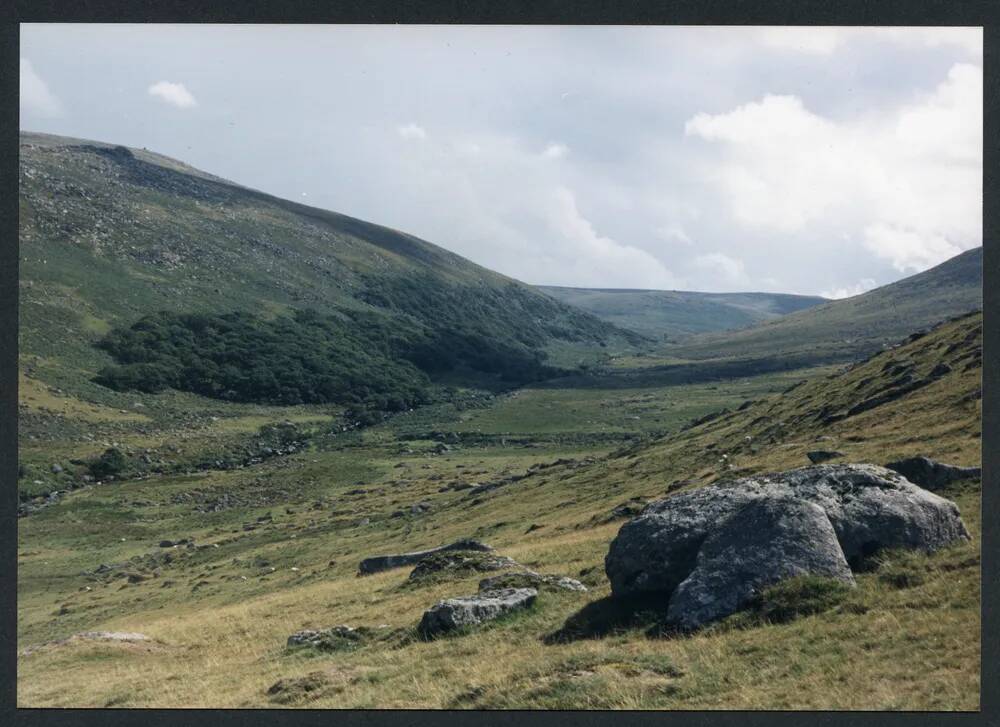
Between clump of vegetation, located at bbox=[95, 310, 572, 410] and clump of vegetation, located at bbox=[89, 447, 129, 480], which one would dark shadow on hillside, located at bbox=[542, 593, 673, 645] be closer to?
clump of vegetation, located at bbox=[89, 447, 129, 480]

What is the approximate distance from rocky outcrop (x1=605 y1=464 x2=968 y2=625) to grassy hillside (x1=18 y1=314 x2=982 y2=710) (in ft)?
2.62

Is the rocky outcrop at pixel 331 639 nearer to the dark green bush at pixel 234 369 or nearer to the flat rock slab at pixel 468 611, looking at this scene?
the flat rock slab at pixel 468 611

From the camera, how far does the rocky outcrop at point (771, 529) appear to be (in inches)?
648

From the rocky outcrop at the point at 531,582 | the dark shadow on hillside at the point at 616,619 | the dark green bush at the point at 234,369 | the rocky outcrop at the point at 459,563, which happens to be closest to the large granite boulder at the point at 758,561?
the dark shadow on hillside at the point at 616,619

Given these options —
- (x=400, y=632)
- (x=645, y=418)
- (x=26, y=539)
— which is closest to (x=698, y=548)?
(x=400, y=632)

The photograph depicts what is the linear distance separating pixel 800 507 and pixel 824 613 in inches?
92.7

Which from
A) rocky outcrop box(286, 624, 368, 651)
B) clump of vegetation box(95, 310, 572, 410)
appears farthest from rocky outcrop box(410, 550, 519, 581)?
clump of vegetation box(95, 310, 572, 410)

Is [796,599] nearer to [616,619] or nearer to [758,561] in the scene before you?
[758,561]

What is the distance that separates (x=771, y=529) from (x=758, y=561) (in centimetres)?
80

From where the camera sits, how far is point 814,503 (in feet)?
56.3

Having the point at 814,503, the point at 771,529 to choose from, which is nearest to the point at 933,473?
the point at 814,503

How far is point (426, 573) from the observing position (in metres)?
30.1

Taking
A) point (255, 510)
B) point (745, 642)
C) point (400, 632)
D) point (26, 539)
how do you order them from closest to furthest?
point (745, 642)
point (400, 632)
point (26, 539)
point (255, 510)

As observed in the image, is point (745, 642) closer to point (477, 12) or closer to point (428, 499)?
point (477, 12)
